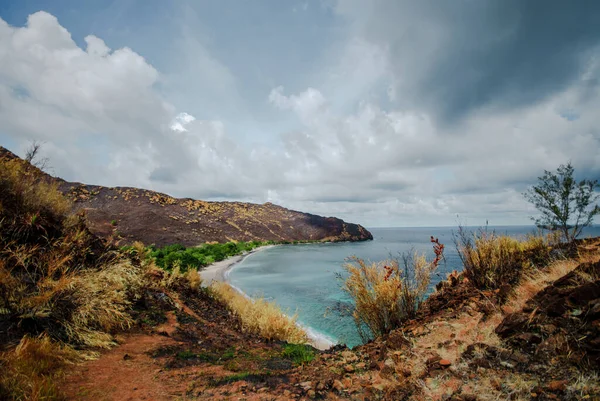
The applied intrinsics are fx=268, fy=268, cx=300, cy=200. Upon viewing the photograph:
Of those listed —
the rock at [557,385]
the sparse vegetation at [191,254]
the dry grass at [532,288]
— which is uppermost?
the dry grass at [532,288]

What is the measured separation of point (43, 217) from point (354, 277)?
7372 millimetres

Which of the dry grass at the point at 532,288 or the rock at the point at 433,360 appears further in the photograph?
the dry grass at the point at 532,288

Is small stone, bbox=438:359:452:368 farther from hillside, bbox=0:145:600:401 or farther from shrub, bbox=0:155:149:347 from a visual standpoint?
shrub, bbox=0:155:149:347

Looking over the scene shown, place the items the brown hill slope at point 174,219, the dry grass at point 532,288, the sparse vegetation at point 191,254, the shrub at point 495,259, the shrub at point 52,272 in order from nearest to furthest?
the dry grass at point 532,288 → the shrub at point 52,272 → the shrub at point 495,259 → the sparse vegetation at point 191,254 → the brown hill slope at point 174,219

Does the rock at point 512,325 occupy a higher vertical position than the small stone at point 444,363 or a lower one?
higher

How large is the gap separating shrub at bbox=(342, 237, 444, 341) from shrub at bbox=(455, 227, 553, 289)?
83 centimetres

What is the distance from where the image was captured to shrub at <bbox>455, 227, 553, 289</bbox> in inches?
210

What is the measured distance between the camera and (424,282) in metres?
5.55

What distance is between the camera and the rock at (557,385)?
2.21 metres

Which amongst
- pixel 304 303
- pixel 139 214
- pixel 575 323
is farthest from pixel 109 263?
pixel 139 214

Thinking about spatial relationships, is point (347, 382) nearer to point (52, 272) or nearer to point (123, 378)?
point (123, 378)

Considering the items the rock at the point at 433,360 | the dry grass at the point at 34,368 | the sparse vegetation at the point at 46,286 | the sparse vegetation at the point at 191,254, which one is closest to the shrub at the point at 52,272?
the sparse vegetation at the point at 46,286

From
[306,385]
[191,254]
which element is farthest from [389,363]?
[191,254]

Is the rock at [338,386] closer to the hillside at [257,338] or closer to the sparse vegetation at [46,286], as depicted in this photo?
the hillside at [257,338]
